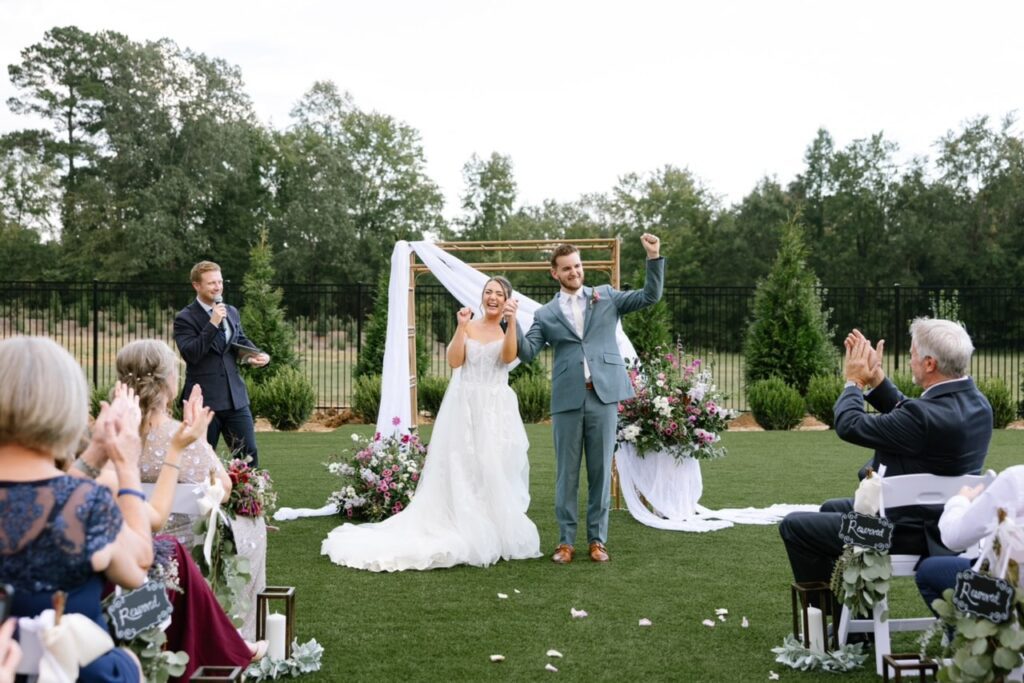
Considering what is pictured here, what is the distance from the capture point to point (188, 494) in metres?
3.83

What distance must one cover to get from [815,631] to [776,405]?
1045cm

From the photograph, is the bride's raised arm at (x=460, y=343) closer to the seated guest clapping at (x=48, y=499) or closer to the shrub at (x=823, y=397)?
the seated guest clapping at (x=48, y=499)

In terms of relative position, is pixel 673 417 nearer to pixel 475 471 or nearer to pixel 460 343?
pixel 475 471

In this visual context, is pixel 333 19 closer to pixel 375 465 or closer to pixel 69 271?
pixel 69 271

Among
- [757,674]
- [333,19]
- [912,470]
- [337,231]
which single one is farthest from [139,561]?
[337,231]

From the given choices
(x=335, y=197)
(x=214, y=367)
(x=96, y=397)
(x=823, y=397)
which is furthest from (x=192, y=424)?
(x=335, y=197)

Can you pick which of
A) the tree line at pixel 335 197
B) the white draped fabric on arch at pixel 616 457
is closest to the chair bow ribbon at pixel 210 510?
the white draped fabric on arch at pixel 616 457

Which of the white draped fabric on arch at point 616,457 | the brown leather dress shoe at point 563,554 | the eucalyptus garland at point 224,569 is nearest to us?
the eucalyptus garland at point 224,569

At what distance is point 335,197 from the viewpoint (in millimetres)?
37719

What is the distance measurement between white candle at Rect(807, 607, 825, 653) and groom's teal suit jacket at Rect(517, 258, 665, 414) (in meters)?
2.32

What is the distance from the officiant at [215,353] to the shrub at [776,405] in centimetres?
934

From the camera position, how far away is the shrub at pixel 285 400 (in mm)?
14117

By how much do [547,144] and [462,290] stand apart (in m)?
31.4

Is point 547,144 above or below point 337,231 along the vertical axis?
above
